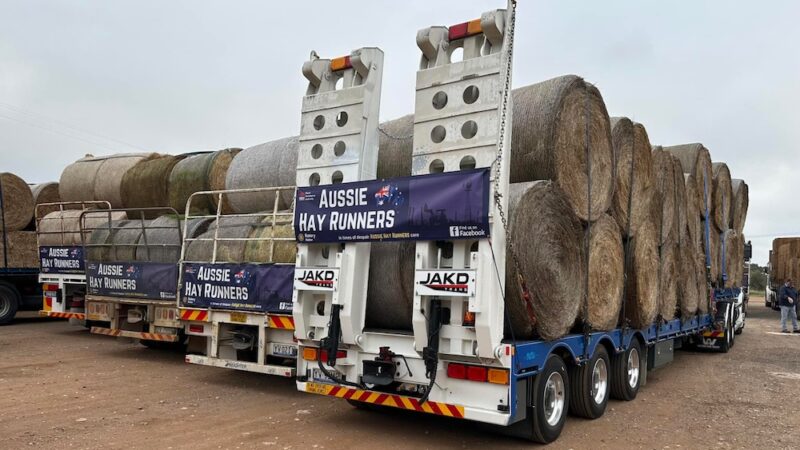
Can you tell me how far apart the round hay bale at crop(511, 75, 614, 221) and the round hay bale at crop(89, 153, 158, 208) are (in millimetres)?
9842

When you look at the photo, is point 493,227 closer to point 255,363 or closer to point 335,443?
point 335,443

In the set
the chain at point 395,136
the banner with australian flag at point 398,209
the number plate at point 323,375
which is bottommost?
the number plate at point 323,375

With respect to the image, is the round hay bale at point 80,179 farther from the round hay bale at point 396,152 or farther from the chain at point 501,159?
the chain at point 501,159

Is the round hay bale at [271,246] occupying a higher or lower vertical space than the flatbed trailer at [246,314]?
higher

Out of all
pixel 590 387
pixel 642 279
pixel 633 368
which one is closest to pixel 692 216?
pixel 642 279

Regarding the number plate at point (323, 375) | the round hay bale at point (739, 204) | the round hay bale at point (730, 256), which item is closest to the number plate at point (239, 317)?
the number plate at point (323, 375)

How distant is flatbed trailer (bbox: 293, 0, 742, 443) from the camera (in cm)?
544

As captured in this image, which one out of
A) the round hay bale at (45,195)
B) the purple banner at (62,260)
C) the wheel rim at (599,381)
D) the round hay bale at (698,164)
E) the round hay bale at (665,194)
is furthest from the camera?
the round hay bale at (45,195)

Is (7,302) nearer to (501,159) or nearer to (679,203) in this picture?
(501,159)

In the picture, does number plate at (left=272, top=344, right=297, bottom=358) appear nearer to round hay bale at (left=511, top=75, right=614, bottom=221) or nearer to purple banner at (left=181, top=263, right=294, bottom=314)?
purple banner at (left=181, top=263, right=294, bottom=314)

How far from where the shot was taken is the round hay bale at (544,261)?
580cm

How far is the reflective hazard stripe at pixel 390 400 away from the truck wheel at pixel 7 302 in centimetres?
1193

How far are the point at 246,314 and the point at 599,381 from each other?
435 cm

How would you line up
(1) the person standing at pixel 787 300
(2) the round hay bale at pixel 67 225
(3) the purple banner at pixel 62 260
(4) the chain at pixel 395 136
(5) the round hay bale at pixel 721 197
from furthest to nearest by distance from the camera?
1. (1) the person standing at pixel 787 300
2. (5) the round hay bale at pixel 721 197
3. (2) the round hay bale at pixel 67 225
4. (3) the purple banner at pixel 62 260
5. (4) the chain at pixel 395 136
